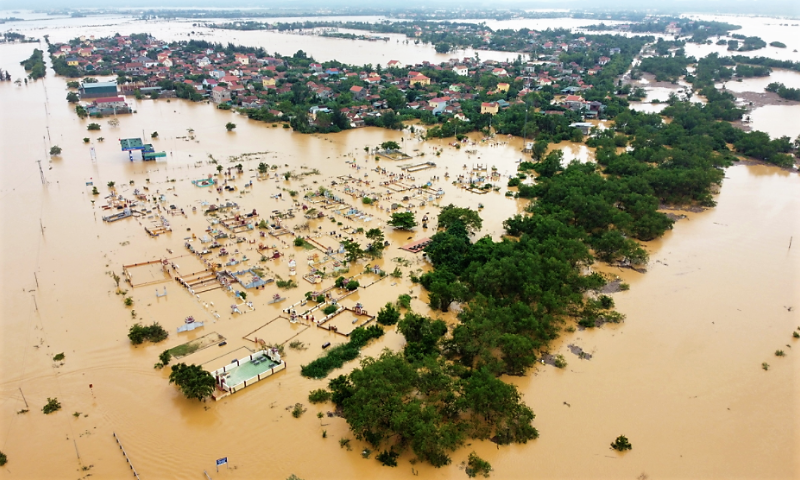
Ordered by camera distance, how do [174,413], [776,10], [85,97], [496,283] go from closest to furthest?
[174,413] < [496,283] < [85,97] < [776,10]

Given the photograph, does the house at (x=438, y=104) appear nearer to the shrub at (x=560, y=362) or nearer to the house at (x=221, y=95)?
the house at (x=221, y=95)

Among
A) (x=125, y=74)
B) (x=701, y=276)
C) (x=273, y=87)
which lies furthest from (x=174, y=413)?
(x=125, y=74)

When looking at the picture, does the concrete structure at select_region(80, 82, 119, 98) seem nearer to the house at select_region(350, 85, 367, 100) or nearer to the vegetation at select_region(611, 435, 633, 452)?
the house at select_region(350, 85, 367, 100)

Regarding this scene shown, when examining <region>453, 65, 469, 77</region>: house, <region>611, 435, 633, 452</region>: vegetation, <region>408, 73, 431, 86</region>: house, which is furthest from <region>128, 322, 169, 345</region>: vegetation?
<region>453, 65, 469, 77</region>: house

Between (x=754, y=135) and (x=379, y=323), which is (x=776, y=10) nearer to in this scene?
(x=754, y=135)

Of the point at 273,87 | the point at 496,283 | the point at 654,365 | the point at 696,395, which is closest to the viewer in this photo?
the point at 696,395

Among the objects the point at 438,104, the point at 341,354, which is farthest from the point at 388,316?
the point at 438,104
